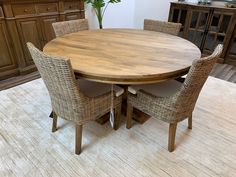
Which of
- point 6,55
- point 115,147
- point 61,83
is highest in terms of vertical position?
point 61,83

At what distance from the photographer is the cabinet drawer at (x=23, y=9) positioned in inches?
96.6

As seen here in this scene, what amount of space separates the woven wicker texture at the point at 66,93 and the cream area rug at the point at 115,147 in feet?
1.12

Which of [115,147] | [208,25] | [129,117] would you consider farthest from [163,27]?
[115,147]

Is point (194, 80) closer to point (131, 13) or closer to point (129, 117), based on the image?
point (129, 117)

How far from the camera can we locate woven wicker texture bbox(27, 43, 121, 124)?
113 cm

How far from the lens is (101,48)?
1654 mm

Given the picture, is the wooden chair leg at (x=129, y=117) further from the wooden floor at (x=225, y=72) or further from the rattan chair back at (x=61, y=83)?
the wooden floor at (x=225, y=72)

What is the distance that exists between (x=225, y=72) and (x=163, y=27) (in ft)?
4.76

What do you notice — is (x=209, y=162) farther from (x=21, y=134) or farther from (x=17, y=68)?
(x=17, y=68)

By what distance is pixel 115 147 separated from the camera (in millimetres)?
1619

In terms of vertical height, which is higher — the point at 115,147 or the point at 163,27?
the point at 163,27

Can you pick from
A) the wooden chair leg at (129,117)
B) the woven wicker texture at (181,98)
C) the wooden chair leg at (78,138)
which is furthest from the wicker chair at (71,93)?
the woven wicker texture at (181,98)

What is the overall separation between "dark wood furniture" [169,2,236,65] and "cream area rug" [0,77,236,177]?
60.4 inches

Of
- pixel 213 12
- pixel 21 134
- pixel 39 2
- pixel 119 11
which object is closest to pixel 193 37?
pixel 213 12
